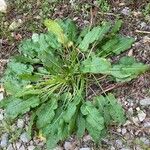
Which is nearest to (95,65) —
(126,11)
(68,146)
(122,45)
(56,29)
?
(122,45)

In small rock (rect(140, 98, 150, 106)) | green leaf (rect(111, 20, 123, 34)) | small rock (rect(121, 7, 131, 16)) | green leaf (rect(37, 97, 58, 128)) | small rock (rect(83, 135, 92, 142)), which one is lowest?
small rock (rect(83, 135, 92, 142))

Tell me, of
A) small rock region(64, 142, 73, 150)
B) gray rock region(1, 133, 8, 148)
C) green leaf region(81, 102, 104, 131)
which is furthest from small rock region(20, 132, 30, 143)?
green leaf region(81, 102, 104, 131)

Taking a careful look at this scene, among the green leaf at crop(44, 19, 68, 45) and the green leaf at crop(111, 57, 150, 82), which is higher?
the green leaf at crop(44, 19, 68, 45)

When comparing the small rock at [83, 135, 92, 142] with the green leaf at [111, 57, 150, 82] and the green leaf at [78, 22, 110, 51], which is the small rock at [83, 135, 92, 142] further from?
the green leaf at [78, 22, 110, 51]

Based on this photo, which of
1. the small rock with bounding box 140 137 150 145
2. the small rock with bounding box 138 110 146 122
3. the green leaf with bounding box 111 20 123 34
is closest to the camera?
the small rock with bounding box 140 137 150 145

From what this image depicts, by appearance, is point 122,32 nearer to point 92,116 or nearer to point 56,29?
point 56,29

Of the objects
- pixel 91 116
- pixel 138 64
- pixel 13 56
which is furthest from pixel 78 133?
pixel 13 56

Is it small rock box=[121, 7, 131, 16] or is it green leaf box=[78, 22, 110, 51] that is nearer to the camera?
green leaf box=[78, 22, 110, 51]

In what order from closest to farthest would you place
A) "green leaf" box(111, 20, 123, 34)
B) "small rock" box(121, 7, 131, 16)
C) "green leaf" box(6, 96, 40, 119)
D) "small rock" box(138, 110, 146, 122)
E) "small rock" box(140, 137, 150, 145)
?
1. "small rock" box(140, 137, 150, 145)
2. "small rock" box(138, 110, 146, 122)
3. "green leaf" box(6, 96, 40, 119)
4. "green leaf" box(111, 20, 123, 34)
5. "small rock" box(121, 7, 131, 16)
